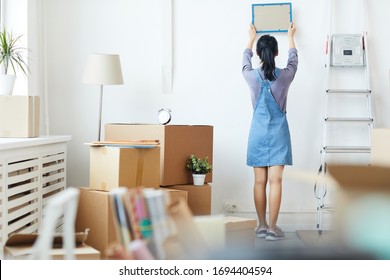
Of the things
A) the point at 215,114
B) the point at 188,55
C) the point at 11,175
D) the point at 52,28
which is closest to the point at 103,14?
the point at 52,28

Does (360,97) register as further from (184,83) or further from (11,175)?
(11,175)

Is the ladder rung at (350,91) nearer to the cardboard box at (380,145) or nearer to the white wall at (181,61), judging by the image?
the white wall at (181,61)

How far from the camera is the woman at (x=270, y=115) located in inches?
177

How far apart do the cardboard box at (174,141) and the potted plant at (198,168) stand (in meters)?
0.04

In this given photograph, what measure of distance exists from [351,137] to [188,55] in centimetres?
147

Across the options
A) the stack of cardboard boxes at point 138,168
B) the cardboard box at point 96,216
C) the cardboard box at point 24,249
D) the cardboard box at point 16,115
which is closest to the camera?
the cardboard box at point 24,249

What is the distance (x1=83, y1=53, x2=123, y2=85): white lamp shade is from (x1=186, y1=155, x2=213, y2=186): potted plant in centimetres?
84

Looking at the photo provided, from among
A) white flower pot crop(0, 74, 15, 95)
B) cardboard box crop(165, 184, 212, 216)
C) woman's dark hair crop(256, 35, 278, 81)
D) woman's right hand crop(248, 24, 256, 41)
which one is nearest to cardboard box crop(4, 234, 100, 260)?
white flower pot crop(0, 74, 15, 95)

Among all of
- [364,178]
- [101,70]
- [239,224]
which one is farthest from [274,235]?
[364,178]

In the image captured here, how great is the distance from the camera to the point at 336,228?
1.24 m

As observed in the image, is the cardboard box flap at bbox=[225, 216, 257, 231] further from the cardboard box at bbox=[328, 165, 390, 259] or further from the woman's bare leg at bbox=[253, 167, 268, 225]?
the woman's bare leg at bbox=[253, 167, 268, 225]

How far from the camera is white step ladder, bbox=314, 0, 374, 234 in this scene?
5008mm

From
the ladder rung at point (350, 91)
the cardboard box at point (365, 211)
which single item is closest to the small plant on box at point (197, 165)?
the ladder rung at point (350, 91)

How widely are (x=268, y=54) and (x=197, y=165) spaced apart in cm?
95
